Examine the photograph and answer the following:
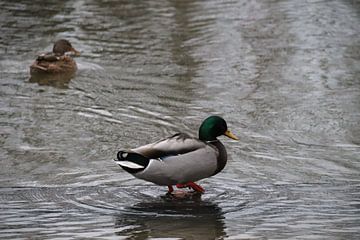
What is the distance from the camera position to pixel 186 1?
59.9 ft

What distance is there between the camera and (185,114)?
33.0ft

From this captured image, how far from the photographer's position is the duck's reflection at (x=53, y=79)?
12008 mm

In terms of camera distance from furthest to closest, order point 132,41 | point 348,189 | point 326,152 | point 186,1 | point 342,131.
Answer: point 186,1 → point 132,41 → point 342,131 → point 326,152 → point 348,189

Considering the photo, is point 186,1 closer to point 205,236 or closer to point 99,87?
point 99,87

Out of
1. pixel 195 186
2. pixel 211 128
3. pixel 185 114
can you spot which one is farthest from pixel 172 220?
pixel 185 114

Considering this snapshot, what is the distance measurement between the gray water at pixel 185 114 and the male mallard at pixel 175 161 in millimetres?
206

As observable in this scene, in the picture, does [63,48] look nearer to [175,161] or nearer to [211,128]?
[211,128]

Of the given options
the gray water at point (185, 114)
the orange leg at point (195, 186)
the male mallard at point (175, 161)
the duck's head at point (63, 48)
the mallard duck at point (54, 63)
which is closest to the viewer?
the gray water at point (185, 114)

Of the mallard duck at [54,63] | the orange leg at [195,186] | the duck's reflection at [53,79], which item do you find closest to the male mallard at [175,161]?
the orange leg at [195,186]

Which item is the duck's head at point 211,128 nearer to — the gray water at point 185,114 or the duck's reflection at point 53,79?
the gray water at point 185,114

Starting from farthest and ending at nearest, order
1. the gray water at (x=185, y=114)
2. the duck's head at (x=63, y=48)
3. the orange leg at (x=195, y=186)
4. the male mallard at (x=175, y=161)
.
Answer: the duck's head at (x=63, y=48) < the orange leg at (x=195, y=186) < the male mallard at (x=175, y=161) < the gray water at (x=185, y=114)

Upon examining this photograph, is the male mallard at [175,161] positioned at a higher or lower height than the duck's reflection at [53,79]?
higher

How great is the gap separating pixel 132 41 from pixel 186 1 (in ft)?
13.4

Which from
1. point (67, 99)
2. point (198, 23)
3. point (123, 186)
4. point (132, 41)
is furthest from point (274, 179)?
point (198, 23)
